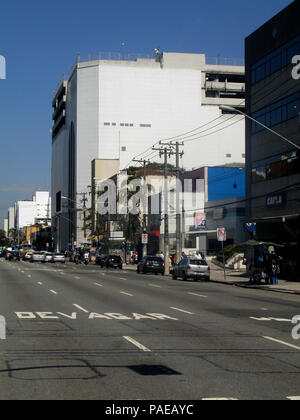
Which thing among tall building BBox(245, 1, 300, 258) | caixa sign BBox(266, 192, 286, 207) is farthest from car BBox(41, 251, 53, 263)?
caixa sign BBox(266, 192, 286, 207)

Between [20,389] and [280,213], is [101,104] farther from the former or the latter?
[20,389]

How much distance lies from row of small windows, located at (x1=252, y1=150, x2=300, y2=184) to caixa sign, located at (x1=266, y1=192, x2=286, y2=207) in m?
1.32

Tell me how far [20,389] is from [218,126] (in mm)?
115454

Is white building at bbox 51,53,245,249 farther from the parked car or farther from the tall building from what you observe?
the parked car

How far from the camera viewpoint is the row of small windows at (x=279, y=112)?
126 feet

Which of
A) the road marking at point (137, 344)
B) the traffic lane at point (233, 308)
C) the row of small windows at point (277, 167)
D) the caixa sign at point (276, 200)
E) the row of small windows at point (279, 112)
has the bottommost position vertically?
the traffic lane at point (233, 308)

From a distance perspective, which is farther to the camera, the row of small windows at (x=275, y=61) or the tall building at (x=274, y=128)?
the row of small windows at (x=275, y=61)

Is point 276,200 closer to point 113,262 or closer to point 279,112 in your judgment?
point 279,112

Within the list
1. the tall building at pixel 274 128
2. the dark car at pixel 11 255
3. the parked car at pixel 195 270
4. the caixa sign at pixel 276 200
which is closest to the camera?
the tall building at pixel 274 128

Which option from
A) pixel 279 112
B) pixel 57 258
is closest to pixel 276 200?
pixel 279 112

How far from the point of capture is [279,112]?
40.6m

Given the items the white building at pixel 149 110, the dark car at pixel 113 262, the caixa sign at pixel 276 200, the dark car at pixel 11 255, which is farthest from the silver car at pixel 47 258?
the caixa sign at pixel 276 200

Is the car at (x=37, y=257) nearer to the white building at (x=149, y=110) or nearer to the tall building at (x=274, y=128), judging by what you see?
the white building at (x=149, y=110)

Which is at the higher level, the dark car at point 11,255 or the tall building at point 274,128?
the tall building at point 274,128
